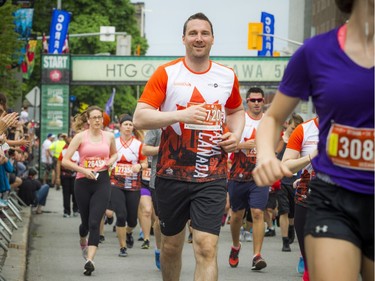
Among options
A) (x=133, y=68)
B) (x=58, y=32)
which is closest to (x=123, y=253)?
(x=133, y=68)

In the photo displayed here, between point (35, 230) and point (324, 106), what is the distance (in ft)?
50.2

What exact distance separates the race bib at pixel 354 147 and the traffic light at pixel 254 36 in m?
40.3

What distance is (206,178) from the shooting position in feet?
27.9

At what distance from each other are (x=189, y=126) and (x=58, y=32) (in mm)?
38279

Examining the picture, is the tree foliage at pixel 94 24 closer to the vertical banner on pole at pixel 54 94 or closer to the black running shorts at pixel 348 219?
the vertical banner on pole at pixel 54 94

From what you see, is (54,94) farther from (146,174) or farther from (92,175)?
(92,175)

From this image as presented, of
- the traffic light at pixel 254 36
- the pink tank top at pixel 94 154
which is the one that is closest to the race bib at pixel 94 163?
the pink tank top at pixel 94 154

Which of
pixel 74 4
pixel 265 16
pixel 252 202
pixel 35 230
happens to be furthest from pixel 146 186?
pixel 74 4

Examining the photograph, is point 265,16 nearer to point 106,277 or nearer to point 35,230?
point 35,230

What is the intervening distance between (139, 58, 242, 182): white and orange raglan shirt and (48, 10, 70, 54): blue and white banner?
3766 cm

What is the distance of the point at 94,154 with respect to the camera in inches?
554

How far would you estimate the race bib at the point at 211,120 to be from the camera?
8.51 metres

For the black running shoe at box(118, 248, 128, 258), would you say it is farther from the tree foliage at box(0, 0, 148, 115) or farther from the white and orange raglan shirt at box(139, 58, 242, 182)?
the tree foliage at box(0, 0, 148, 115)

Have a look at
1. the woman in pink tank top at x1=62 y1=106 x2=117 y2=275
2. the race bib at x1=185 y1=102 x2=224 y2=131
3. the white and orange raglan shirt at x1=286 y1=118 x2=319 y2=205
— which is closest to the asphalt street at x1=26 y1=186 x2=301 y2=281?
the woman in pink tank top at x1=62 y1=106 x2=117 y2=275
